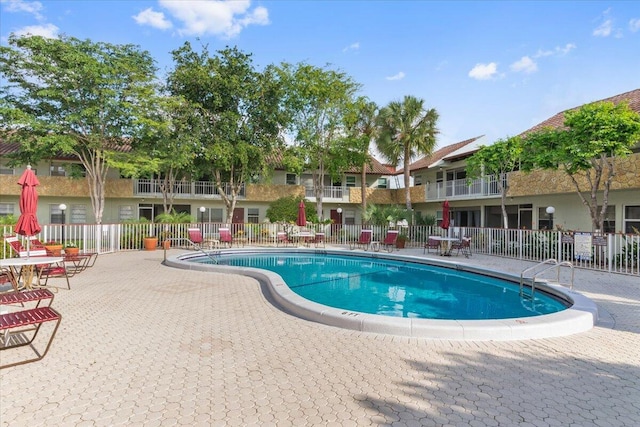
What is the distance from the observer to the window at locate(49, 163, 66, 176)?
83.8ft

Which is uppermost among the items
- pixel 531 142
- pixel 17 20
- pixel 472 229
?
pixel 17 20

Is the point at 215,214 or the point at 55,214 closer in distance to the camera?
the point at 55,214

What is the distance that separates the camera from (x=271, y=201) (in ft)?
95.7

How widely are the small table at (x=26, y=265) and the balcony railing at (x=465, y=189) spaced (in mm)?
19239

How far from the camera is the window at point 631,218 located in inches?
635

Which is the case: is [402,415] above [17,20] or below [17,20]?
below

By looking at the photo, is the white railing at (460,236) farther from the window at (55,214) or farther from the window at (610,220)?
the window at (55,214)

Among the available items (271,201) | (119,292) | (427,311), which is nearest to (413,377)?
(427,311)

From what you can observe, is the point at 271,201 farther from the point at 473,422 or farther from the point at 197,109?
the point at 473,422

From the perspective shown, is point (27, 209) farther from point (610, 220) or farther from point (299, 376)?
point (610, 220)

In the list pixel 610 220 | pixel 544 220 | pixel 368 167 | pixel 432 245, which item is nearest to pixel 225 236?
pixel 432 245

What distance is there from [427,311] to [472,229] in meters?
11.5

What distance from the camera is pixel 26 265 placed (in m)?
7.83

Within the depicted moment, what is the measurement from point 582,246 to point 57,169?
101ft
